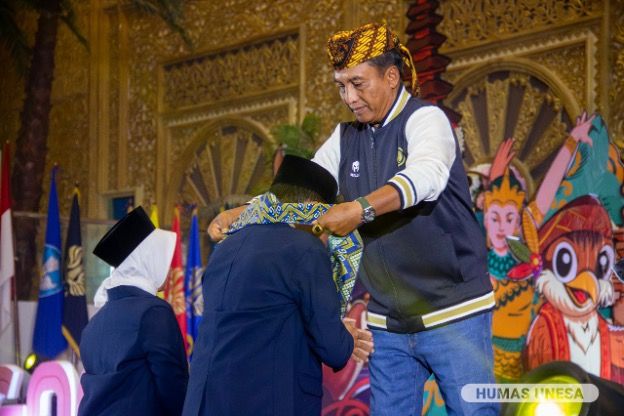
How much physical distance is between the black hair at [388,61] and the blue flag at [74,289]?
3.88 metres

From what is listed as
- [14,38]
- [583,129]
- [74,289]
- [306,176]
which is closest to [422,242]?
[306,176]

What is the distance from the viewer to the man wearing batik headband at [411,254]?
2137 millimetres

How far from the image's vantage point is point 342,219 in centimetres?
190

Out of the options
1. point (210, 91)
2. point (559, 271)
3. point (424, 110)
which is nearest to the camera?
point (424, 110)

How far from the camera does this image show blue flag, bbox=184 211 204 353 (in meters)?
5.96

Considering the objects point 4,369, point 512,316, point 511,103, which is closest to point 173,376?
point 512,316

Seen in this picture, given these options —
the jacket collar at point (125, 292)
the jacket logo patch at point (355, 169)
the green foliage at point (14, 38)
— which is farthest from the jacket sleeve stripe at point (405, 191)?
the green foliage at point (14, 38)

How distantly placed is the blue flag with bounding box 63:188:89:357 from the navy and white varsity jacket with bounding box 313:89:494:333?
378 centimetres

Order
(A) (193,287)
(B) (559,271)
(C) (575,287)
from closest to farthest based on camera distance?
(C) (575,287)
(B) (559,271)
(A) (193,287)

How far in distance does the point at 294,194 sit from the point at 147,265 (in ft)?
3.70

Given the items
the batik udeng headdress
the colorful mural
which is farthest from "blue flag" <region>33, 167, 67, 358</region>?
the batik udeng headdress

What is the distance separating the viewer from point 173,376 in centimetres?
281

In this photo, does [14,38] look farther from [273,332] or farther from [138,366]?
[273,332]

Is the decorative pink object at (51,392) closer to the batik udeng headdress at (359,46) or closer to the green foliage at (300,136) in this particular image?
the green foliage at (300,136)
